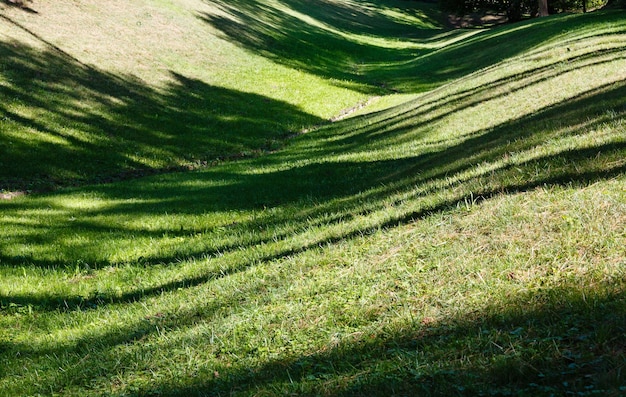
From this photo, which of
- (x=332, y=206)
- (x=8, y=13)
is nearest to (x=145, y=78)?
(x=8, y=13)

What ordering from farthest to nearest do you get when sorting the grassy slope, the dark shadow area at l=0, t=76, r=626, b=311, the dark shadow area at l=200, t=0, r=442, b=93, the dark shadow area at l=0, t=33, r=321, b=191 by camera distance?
the dark shadow area at l=200, t=0, r=442, b=93 < the dark shadow area at l=0, t=33, r=321, b=191 < the dark shadow area at l=0, t=76, r=626, b=311 < the grassy slope

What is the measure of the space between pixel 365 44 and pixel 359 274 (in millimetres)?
55485

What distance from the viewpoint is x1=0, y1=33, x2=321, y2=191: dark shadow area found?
769 inches

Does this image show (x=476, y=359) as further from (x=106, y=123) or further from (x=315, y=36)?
(x=315, y=36)

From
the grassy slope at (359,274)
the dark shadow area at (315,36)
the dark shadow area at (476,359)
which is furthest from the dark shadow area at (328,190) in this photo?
the dark shadow area at (315,36)

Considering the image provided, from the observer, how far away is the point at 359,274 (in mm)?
6793

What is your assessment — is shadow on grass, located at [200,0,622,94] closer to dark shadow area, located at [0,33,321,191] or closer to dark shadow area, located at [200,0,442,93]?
dark shadow area, located at [200,0,442,93]

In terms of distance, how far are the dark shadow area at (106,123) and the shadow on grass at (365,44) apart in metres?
11.6

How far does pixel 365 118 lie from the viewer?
1059 inches

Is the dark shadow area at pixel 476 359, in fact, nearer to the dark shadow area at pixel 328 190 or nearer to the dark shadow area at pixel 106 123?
the dark shadow area at pixel 328 190

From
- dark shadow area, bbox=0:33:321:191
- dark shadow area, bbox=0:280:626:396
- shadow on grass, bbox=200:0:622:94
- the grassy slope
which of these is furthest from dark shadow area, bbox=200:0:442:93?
dark shadow area, bbox=0:280:626:396

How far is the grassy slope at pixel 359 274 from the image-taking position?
4.57 m

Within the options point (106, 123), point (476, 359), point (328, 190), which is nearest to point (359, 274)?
point (476, 359)

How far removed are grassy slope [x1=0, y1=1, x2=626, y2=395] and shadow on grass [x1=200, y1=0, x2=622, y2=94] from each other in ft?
66.9
